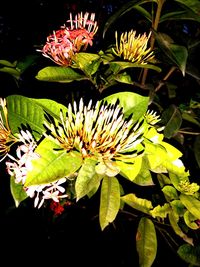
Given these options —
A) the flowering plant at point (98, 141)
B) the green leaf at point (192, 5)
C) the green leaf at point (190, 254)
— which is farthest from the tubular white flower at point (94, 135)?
the green leaf at point (190, 254)

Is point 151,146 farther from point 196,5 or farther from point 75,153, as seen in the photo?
point 196,5

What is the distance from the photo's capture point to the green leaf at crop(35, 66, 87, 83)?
875 millimetres

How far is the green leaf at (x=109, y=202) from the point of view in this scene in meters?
0.87

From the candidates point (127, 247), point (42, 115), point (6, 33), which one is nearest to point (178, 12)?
point (42, 115)

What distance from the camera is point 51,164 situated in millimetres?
685

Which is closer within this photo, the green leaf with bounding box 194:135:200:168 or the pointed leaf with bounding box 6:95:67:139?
the pointed leaf with bounding box 6:95:67:139

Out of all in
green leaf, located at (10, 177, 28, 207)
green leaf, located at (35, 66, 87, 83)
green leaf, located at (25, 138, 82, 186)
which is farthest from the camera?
green leaf, located at (35, 66, 87, 83)

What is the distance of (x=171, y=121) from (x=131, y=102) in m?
0.24

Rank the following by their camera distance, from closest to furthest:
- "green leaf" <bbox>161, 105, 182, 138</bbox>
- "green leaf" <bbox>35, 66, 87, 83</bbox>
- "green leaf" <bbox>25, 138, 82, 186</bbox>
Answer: "green leaf" <bbox>25, 138, 82, 186</bbox> → "green leaf" <bbox>35, 66, 87, 83</bbox> → "green leaf" <bbox>161, 105, 182, 138</bbox>

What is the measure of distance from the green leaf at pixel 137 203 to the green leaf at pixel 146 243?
0.13 feet

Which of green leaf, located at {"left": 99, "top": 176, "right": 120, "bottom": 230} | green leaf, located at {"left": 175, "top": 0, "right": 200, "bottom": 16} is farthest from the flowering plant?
green leaf, located at {"left": 175, "top": 0, "right": 200, "bottom": 16}

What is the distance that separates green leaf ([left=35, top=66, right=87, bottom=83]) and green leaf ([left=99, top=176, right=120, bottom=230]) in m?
0.32

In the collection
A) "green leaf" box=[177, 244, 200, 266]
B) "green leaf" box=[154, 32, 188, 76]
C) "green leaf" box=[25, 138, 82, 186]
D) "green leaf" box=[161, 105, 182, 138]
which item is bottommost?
"green leaf" box=[177, 244, 200, 266]

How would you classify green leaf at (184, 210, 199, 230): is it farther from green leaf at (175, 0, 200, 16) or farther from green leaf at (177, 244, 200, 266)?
green leaf at (175, 0, 200, 16)
